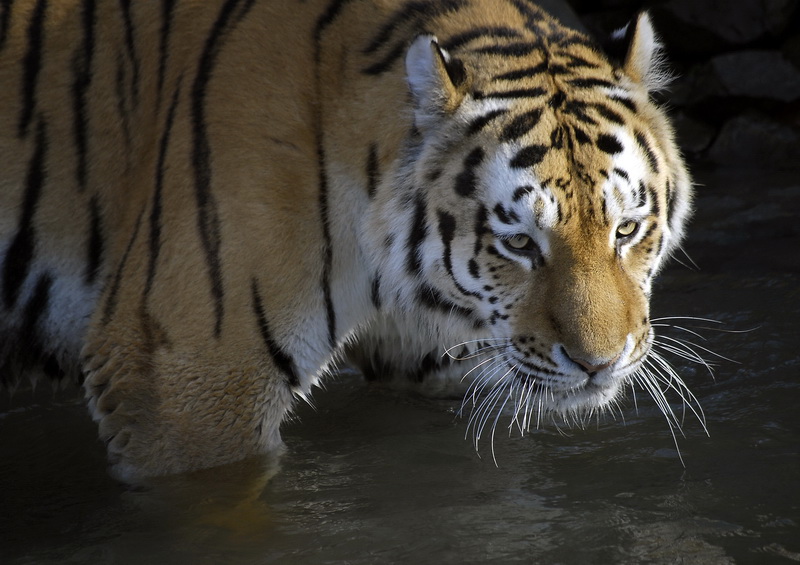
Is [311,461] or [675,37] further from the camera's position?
[675,37]

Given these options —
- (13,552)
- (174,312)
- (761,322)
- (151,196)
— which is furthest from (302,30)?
(761,322)

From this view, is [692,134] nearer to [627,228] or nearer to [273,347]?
[627,228]

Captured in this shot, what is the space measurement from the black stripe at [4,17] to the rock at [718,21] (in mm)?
3412

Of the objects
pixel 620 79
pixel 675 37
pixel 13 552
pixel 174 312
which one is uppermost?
pixel 675 37

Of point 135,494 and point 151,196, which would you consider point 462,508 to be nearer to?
point 135,494

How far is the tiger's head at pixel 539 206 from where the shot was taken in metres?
2.16

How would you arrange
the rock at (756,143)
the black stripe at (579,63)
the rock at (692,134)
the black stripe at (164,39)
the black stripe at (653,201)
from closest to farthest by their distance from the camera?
the black stripe at (653,201), the black stripe at (579,63), the black stripe at (164,39), the rock at (756,143), the rock at (692,134)

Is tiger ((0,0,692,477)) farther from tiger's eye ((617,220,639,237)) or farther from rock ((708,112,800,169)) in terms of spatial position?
rock ((708,112,800,169))

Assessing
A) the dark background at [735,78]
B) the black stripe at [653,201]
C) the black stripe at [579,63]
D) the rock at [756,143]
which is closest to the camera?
the black stripe at [653,201]

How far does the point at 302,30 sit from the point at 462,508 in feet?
3.52

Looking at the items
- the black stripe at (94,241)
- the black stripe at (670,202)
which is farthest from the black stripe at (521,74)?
the black stripe at (94,241)

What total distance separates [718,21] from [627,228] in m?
3.35

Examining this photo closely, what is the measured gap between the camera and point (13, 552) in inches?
91.0

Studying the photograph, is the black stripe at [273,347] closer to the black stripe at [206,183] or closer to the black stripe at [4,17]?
the black stripe at [206,183]
